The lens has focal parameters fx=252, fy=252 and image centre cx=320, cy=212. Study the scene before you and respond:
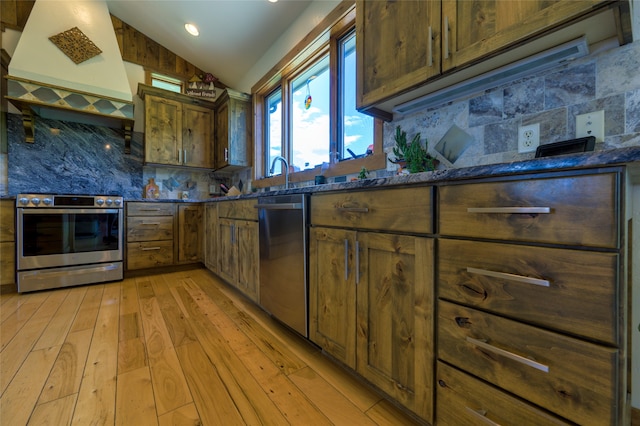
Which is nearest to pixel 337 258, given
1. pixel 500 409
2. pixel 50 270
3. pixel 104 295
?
pixel 500 409

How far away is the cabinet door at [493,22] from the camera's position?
0.80m

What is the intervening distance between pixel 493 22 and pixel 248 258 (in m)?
1.92

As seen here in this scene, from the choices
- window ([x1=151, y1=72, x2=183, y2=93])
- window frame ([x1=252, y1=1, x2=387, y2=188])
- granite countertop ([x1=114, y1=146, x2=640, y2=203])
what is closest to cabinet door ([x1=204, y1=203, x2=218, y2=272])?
window frame ([x1=252, y1=1, x2=387, y2=188])

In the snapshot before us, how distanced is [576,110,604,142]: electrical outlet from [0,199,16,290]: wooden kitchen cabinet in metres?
4.10

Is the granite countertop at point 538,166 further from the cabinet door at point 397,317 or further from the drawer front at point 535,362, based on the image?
the drawer front at point 535,362

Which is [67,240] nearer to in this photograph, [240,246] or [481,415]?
[240,246]

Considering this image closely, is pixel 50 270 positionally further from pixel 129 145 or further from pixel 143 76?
pixel 143 76

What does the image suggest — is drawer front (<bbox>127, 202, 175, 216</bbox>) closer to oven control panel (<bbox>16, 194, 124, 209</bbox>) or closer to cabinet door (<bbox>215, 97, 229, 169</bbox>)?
oven control panel (<bbox>16, 194, 124, 209</bbox>)

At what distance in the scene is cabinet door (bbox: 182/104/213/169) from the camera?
3.43 m

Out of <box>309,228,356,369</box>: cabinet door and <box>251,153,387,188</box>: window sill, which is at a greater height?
<box>251,153,387,188</box>: window sill

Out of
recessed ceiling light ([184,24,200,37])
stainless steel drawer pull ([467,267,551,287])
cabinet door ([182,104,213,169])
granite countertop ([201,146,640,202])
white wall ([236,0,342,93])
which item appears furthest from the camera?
cabinet door ([182,104,213,169])

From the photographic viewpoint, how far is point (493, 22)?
3.04 ft

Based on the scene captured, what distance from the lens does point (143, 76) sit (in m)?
3.53

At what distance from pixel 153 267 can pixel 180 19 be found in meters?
2.92
